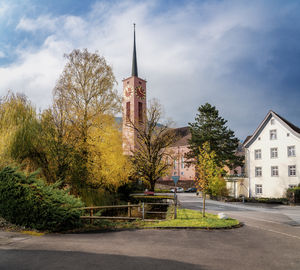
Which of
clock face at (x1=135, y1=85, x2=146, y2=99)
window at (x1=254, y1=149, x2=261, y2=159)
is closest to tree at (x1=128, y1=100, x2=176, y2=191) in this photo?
window at (x1=254, y1=149, x2=261, y2=159)

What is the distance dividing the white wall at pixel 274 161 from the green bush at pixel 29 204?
1210 inches

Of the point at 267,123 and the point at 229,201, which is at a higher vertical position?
the point at 267,123

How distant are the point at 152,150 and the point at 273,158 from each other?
57.0 feet

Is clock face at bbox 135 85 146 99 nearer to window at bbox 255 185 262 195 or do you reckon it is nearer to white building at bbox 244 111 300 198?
white building at bbox 244 111 300 198

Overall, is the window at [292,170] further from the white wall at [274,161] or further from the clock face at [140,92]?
the clock face at [140,92]

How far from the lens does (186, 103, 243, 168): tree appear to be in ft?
139

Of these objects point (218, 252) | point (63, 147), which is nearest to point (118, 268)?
point (218, 252)

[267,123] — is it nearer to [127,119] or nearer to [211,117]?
[211,117]

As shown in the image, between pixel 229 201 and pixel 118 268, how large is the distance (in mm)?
29257

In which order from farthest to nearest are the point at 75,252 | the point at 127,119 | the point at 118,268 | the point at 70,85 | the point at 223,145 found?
the point at 223,145 < the point at 127,119 < the point at 70,85 < the point at 75,252 < the point at 118,268

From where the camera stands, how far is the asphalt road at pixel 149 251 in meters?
6.73

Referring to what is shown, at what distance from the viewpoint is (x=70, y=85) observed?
2048 centimetres

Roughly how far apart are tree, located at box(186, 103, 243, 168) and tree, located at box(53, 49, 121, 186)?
24649 mm

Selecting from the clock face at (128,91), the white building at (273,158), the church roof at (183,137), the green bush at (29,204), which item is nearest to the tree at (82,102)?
the green bush at (29,204)
